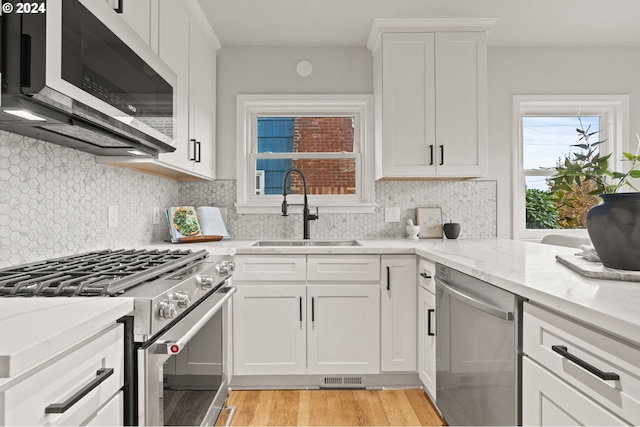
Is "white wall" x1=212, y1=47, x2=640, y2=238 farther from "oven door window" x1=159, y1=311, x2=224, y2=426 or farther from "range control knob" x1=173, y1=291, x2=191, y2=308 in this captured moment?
A: "range control knob" x1=173, y1=291, x2=191, y2=308

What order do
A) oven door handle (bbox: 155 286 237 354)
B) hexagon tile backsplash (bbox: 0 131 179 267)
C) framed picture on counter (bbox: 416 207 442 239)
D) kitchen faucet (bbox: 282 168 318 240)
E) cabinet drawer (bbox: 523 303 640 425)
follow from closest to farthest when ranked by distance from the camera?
cabinet drawer (bbox: 523 303 640 425) < oven door handle (bbox: 155 286 237 354) < hexagon tile backsplash (bbox: 0 131 179 267) < kitchen faucet (bbox: 282 168 318 240) < framed picture on counter (bbox: 416 207 442 239)

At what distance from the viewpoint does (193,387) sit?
1415 millimetres

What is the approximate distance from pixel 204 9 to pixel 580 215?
10.7 feet

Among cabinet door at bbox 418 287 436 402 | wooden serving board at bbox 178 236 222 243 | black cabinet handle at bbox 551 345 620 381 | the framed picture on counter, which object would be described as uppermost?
the framed picture on counter

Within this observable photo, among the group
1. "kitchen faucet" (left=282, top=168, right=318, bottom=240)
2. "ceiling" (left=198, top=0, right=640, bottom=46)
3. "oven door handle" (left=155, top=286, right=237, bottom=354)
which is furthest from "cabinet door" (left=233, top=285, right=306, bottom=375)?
"ceiling" (left=198, top=0, right=640, bottom=46)

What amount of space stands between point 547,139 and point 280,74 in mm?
2246

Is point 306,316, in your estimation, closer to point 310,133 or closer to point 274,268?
point 274,268

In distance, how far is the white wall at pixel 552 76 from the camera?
3055 millimetres

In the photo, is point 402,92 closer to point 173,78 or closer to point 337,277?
point 337,277

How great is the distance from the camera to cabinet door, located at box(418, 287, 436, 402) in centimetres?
205

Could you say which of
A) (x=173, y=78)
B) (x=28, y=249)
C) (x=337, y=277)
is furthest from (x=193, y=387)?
(x=173, y=78)

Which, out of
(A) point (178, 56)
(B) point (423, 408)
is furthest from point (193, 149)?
(B) point (423, 408)

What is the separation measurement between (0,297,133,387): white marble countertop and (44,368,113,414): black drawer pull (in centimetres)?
10

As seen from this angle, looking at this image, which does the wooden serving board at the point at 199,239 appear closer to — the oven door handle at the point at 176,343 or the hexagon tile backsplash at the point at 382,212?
the hexagon tile backsplash at the point at 382,212
